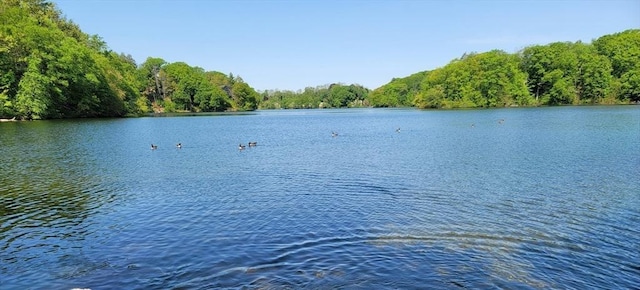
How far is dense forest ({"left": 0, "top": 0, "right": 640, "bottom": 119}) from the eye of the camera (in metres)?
67.9

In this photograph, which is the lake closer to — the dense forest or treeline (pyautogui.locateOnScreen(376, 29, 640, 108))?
the dense forest

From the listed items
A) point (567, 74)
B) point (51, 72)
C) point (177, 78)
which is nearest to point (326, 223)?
point (51, 72)

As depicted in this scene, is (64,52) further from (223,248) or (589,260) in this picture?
(589,260)

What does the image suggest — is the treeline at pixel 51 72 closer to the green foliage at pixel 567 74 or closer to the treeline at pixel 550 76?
the treeline at pixel 550 76

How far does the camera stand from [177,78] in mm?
163625

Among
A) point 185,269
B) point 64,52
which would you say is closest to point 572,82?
point 64,52

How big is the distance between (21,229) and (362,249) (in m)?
11.2

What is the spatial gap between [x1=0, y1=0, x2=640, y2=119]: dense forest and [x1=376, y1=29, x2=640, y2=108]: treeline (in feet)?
0.93

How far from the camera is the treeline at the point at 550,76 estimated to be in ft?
398

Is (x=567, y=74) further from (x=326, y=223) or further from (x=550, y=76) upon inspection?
(x=326, y=223)

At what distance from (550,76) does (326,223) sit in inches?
5158

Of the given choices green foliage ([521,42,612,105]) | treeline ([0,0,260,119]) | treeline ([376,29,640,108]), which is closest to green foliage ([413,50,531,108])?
treeline ([376,29,640,108])

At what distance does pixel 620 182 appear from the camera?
62.9ft

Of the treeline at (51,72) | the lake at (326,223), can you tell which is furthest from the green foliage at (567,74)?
the treeline at (51,72)
